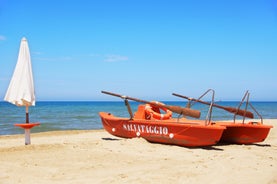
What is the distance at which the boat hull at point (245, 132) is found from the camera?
32.0 ft

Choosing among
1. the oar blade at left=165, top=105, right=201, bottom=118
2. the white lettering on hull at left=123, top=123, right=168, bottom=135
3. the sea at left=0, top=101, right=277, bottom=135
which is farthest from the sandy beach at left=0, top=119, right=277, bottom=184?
the sea at left=0, top=101, right=277, bottom=135

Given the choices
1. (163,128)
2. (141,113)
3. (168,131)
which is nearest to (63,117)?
(141,113)

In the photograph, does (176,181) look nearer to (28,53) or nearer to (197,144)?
(197,144)

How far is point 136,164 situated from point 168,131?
9.59 ft

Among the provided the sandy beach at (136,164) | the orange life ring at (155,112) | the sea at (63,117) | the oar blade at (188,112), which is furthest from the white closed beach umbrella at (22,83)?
the sea at (63,117)

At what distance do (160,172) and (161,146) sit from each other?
3313 mm

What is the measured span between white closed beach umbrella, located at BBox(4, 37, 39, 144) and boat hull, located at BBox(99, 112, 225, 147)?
9.60 ft

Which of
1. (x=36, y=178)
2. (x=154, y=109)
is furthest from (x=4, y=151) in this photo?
(x=154, y=109)

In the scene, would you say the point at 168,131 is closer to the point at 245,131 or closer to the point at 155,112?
the point at 155,112

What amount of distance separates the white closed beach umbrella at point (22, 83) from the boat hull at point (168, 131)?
115 inches

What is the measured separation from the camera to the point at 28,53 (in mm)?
9219

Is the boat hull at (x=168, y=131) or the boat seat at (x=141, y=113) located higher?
the boat seat at (x=141, y=113)

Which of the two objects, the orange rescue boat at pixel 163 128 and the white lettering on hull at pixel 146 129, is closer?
the orange rescue boat at pixel 163 128

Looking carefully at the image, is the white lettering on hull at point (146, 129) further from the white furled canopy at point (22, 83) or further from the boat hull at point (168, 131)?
the white furled canopy at point (22, 83)
